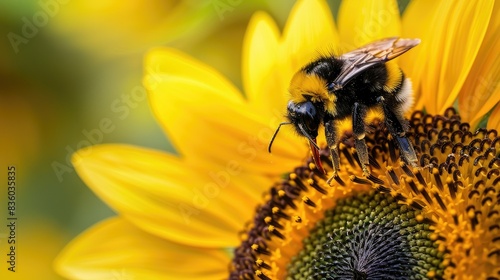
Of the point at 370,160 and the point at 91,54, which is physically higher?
the point at 91,54

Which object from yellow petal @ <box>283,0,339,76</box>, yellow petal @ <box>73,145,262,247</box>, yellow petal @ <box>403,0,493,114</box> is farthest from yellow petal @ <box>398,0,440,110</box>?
yellow petal @ <box>73,145,262,247</box>

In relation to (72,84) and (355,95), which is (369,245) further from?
(72,84)

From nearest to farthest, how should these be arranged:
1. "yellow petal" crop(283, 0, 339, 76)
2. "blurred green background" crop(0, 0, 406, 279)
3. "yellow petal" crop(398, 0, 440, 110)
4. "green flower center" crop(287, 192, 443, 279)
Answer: "green flower center" crop(287, 192, 443, 279)
"yellow petal" crop(398, 0, 440, 110)
"yellow petal" crop(283, 0, 339, 76)
"blurred green background" crop(0, 0, 406, 279)

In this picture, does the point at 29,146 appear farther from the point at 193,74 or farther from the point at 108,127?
the point at 193,74

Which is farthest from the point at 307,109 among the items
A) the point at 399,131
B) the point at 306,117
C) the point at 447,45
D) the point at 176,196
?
the point at 176,196

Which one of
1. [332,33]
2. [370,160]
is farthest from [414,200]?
[332,33]

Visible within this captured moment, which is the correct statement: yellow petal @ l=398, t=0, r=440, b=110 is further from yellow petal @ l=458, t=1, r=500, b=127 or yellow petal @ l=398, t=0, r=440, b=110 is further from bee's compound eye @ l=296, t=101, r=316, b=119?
bee's compound eye @ l=296, t=101, r=316, b=119
